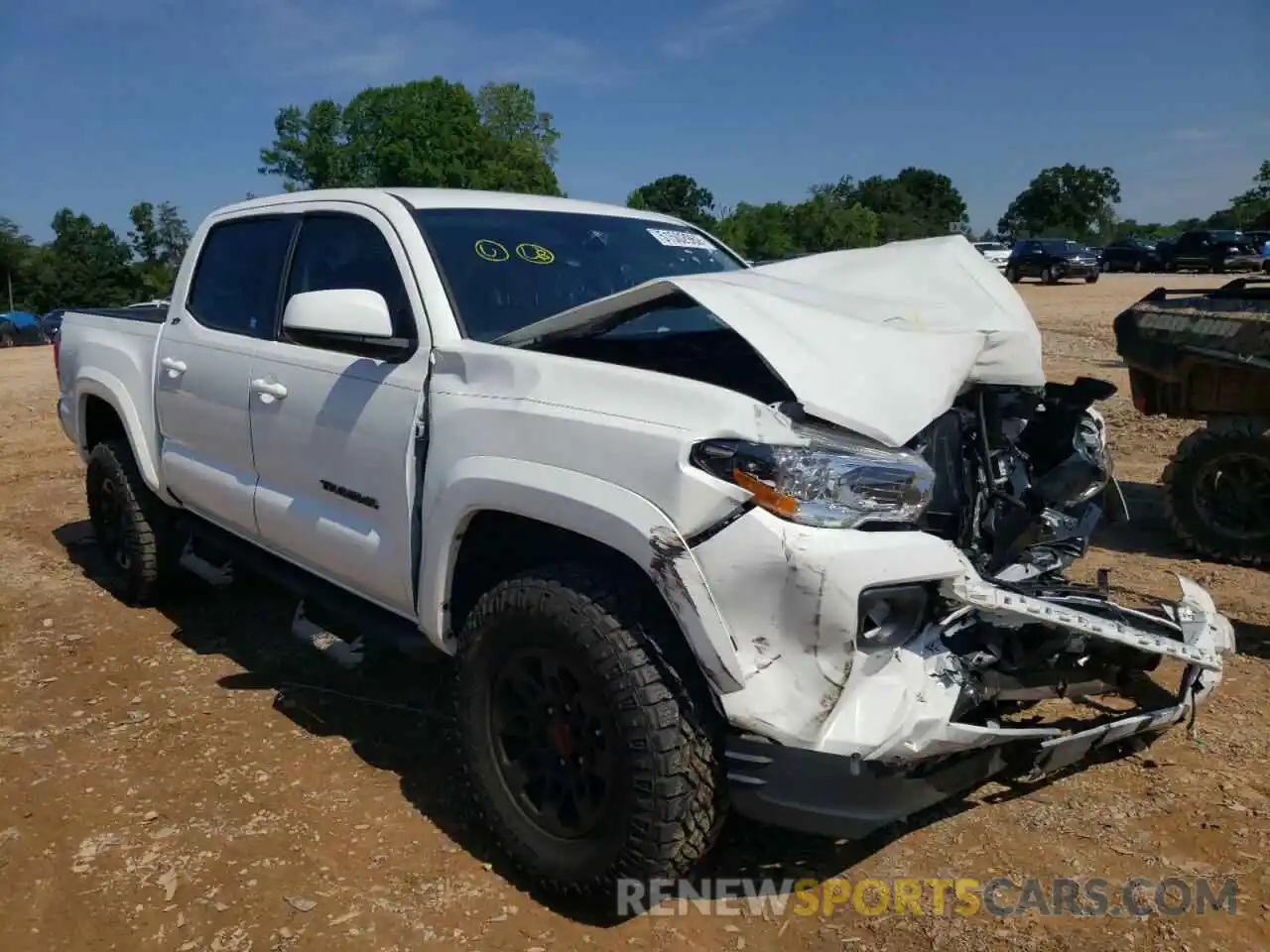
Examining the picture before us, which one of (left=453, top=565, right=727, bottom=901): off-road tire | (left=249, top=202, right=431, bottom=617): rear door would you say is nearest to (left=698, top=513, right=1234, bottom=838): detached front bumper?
(left=453, top=565, right=727, bottom=901): off-road tire

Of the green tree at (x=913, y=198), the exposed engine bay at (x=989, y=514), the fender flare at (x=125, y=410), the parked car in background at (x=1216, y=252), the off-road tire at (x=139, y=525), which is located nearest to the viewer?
the exposed engine bay at (x=989, y=514)

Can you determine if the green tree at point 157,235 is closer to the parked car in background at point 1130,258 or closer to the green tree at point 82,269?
the green tree at point 82,269

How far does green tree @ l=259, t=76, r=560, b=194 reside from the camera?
2106 inches

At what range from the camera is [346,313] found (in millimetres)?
3092

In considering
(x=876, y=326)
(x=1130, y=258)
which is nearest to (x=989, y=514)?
(x=876, y=326)

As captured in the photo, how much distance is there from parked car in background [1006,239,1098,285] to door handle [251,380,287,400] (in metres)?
33.2

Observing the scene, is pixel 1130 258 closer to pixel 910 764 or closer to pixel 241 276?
pixel 241 276

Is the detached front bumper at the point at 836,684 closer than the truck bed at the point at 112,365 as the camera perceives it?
Yes

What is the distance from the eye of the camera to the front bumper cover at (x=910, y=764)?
2.29 m

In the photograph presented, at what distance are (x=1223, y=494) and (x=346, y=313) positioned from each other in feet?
16.5

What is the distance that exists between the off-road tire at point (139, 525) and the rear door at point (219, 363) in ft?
1.39

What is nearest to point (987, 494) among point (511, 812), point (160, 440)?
point (511, 812)

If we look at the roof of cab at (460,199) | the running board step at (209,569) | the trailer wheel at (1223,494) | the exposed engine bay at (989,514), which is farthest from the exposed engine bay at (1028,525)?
the running board step at (209,569)

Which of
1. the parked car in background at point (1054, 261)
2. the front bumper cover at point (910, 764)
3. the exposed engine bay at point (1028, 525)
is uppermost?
the parked car in background at point (1054, 261)
